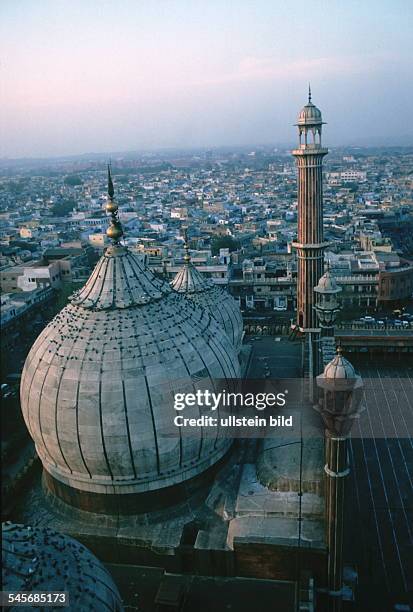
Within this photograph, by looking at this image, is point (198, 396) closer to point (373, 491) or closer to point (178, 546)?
point (178, 546)

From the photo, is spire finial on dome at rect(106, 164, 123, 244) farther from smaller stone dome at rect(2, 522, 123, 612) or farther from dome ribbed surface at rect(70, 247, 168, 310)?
smaller stone dome at rect(2, 522, 123, 612)

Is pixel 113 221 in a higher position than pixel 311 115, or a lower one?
lower

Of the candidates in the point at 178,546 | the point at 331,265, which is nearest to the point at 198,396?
the point at 178,546

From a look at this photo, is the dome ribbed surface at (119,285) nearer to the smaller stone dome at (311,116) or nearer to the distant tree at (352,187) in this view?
the smaller stone dome at (311,116)

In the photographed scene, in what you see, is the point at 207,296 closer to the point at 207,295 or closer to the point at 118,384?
the point at 207,295

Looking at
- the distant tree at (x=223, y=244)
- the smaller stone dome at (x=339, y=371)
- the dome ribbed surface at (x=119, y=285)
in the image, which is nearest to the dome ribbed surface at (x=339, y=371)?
the smaller stone dome at (x=339, y=371)

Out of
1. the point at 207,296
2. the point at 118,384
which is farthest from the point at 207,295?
the point at 118,384

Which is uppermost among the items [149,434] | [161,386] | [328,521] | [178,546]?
[161,386]
